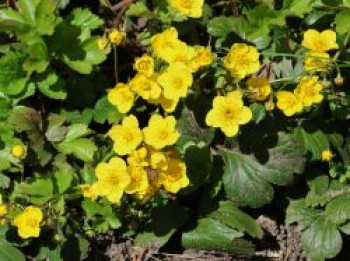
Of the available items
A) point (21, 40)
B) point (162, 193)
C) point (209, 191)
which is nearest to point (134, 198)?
point (162, 193)

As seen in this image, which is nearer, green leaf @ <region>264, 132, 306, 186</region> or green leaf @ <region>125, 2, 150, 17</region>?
green leaf @ <region>264, 132, 306, 186</region>

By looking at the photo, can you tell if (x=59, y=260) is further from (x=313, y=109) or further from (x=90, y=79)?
(x=313, y=109)

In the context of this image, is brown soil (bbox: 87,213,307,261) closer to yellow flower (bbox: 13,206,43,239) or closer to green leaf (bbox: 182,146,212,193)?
green leaf (bbox: 182,146,212,193)

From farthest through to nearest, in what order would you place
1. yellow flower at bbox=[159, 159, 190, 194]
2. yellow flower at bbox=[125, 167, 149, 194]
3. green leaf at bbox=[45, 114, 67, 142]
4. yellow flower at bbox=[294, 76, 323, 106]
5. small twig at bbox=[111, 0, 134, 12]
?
small twig at bbox=[111, 0, 134, 12], green leaf at bbox=[45, 114, 67, 142], yellow flower at bbox=[294, 76, 323, 106], yellow flower at bbox=[159, 159, 190, 194], yellow flower at bbox=[125, 167, 149, 194]

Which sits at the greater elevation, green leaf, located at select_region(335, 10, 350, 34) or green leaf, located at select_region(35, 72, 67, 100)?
green leaf, located at select_region(335, 10, 350, 34)

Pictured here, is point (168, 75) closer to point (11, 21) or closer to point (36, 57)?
point (36, 57)

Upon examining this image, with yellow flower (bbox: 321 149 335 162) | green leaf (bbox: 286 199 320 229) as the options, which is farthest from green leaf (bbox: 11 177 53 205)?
yellow flower (bbox: 321 149 335 162)

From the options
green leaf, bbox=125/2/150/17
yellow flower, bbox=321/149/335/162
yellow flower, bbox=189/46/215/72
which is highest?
green leaf, bbox=125/2/150/17
